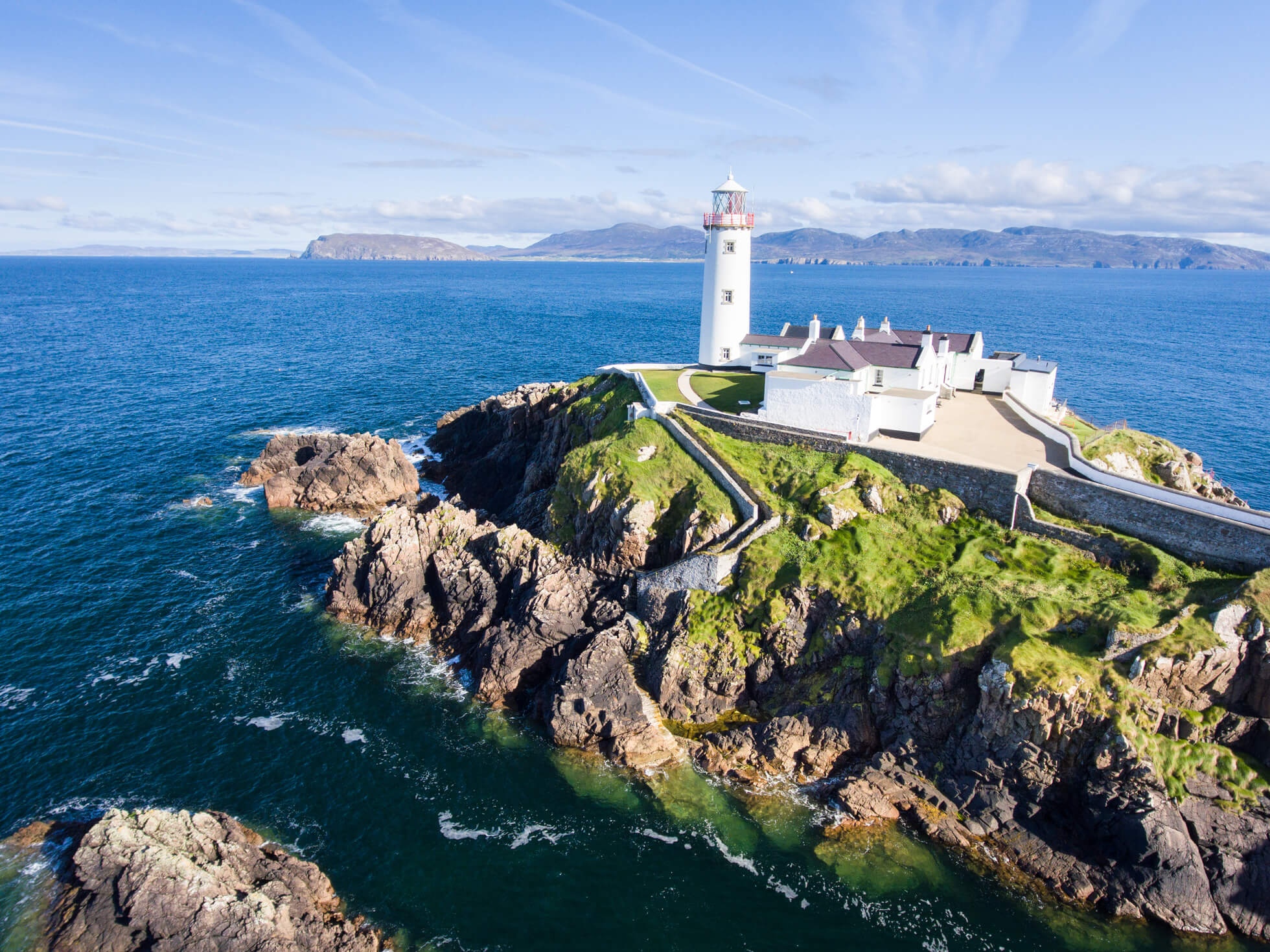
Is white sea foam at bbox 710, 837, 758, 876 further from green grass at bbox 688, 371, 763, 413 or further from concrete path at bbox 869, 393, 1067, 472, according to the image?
green grass at bbox 688, 371, 763, 413

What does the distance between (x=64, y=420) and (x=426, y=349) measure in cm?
4740

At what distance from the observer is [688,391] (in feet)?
167

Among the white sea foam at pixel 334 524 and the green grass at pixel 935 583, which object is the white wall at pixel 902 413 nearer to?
the green grass at pixel 935 583

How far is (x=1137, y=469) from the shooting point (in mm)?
A: 39281

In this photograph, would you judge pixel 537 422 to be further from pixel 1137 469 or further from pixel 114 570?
pixel 1137 469

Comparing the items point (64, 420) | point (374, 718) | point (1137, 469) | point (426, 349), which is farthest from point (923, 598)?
point (426, 349)

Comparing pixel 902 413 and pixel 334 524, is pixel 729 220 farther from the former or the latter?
pixel 334 524

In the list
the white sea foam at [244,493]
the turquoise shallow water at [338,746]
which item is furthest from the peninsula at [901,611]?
the white sea foam at [244,493]

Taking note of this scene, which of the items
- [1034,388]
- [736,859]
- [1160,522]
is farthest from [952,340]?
[736,859]

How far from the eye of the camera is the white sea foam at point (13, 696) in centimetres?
3159

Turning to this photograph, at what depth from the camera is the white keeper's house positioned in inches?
1630

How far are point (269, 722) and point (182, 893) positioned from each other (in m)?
10.4

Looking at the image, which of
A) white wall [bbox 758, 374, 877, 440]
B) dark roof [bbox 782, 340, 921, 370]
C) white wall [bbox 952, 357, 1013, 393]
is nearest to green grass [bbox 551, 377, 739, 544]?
white wall [bbox 758, 374, 877, 440]

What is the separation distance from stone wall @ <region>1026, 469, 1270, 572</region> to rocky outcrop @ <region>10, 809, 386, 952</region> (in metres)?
34.2
